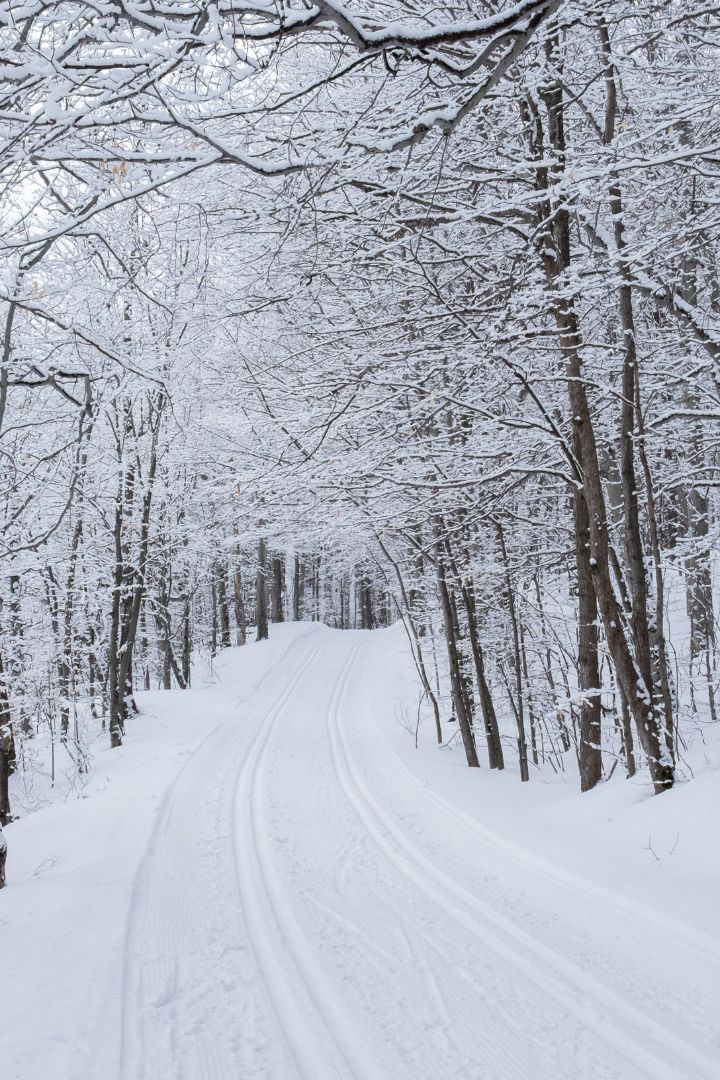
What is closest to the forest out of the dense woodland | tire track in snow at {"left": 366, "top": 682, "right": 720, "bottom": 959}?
the dense woodland

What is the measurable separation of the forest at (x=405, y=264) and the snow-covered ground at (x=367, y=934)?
29 centimetres

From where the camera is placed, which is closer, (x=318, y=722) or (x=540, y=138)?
(x=540, y=138)

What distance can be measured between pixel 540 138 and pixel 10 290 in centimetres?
526

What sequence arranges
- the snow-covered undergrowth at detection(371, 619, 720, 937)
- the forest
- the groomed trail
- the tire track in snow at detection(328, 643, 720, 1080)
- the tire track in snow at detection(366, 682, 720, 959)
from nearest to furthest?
1. the tire track in snow at detection(328, 643, 720, 1080)
2. the groomed trail
3. the forest
4. the tire track in snow at detection(366, 682, 720, 959)
5. the snow-covered undergrowth at detection(371, 619, 720, 937)

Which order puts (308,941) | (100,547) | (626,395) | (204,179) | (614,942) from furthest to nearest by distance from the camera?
(100,547)
(626,395)
(204,179)
(308,941)
(614,942)

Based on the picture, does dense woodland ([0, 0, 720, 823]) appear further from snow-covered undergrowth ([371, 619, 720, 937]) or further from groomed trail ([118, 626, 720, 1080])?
groomed trail ([118, 626, 720, 1080])

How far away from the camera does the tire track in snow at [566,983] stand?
3.06 m

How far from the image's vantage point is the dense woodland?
3.51 meters

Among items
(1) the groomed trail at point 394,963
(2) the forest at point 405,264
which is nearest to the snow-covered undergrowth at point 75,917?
(1) the groomed trail at point 394,963

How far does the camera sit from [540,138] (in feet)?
22.5

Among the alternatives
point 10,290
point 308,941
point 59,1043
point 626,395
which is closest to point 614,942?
point 308,941

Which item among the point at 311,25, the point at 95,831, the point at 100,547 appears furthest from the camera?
the point at 100,547

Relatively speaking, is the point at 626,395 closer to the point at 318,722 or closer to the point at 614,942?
the point at 614,942

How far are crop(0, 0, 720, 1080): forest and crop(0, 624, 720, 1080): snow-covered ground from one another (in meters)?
0.29
